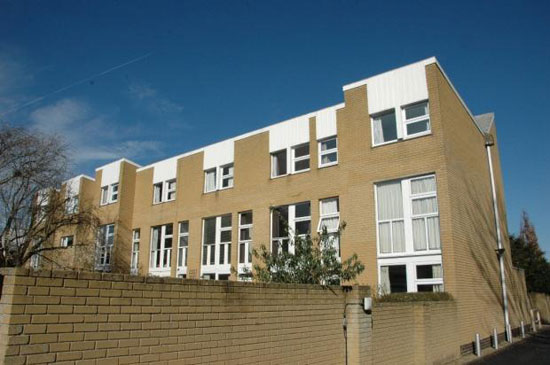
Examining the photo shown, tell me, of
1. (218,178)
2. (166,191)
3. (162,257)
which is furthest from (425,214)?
(166,191)

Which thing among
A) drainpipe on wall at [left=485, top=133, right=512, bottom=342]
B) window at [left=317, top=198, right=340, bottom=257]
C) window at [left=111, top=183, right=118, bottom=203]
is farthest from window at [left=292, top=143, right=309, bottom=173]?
window at [left=111, top=183, right=118, bottom=203]

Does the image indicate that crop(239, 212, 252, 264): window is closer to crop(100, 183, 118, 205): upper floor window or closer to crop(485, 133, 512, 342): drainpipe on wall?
crop(100, 183, 118, 205): upper floor window

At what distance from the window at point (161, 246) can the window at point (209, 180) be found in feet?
11.1

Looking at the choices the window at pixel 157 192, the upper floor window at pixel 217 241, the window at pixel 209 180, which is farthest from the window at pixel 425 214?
the window at pixel 157 192

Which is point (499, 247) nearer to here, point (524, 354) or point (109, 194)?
point (524, 354)

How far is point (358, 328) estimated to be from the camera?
854 centimetres

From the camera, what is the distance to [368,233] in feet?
56.4

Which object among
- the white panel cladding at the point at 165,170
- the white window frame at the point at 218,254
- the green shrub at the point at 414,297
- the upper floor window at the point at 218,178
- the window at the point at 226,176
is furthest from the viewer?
the white panel cladding at the point at 165,170

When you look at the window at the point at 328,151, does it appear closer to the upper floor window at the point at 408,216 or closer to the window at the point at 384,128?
the window at the point at 384,128

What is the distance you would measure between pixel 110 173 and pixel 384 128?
764 inches

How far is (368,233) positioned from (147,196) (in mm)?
16021

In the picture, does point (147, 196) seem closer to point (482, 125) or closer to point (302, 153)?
point (302, 153)

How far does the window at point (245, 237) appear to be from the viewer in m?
21.8

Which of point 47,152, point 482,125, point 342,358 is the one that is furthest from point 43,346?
point 482,125
